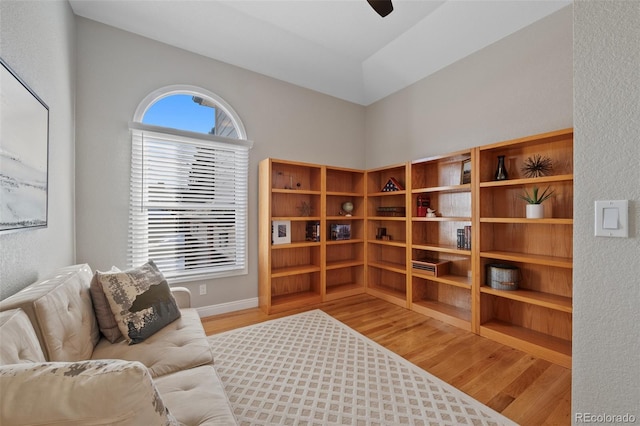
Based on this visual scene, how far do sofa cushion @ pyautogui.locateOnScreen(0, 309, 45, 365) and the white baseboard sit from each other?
206cm

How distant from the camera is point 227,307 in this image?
3123 millimetres

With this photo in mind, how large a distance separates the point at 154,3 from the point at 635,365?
3868mm

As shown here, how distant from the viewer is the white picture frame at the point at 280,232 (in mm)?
3271

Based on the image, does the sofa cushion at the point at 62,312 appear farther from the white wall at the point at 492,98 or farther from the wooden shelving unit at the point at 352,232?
the white wall at the point at 492,98

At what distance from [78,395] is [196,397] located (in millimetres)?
716


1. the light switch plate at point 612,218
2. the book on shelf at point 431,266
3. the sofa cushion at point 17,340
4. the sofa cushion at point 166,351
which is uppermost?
the light switch plate at point 612,218

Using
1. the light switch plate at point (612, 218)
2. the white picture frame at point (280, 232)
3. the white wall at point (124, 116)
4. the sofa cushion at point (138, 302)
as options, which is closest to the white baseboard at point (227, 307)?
the white wall at point (124, 116)

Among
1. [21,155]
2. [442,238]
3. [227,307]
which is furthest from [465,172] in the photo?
[21,155]

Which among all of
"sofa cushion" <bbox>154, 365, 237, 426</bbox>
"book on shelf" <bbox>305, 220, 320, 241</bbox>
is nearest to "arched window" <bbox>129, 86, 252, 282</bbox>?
"book on shelf" <bbox>305, 220, 320, 241</bbox>

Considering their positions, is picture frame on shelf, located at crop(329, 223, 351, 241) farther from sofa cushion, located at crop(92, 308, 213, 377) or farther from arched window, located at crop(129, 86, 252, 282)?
sofa cushion, located at crop(92, 308, 213, 377)

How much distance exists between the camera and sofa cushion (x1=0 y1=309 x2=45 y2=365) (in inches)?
33.0

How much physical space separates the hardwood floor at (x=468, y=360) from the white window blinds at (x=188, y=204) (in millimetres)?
689

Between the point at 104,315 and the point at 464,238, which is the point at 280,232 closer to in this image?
the point at 104,315

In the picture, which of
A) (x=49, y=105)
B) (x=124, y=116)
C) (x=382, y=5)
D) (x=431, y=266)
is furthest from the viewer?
(x=431, y=266)
